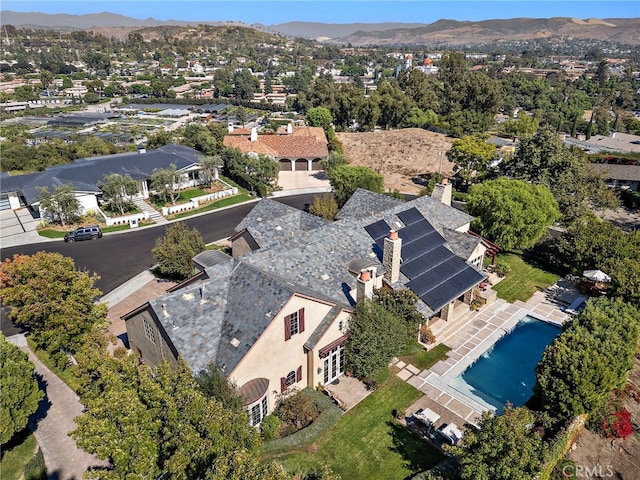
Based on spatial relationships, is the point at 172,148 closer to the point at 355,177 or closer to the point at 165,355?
the point at 355,177

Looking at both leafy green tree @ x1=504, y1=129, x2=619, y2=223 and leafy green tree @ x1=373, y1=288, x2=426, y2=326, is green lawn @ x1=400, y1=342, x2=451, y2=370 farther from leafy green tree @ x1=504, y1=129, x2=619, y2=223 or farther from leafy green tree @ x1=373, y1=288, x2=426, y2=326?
leafy green tree @ x1=504, y1=129, x2=619, y2=223

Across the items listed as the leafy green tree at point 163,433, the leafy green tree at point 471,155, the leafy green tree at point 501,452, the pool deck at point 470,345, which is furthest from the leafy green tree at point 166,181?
the leafy green tree at point 501,452

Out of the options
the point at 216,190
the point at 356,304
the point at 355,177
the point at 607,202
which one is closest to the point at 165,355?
the point at 356,304

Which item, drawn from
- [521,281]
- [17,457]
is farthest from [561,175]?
[17,457]

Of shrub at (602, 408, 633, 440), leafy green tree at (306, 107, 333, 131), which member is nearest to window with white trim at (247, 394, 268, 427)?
shrub at (602, 408, 633, 440)

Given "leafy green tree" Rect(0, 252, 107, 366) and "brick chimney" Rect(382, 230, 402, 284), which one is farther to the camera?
"brick chimney" Rect(382, 230, 402, 284)
